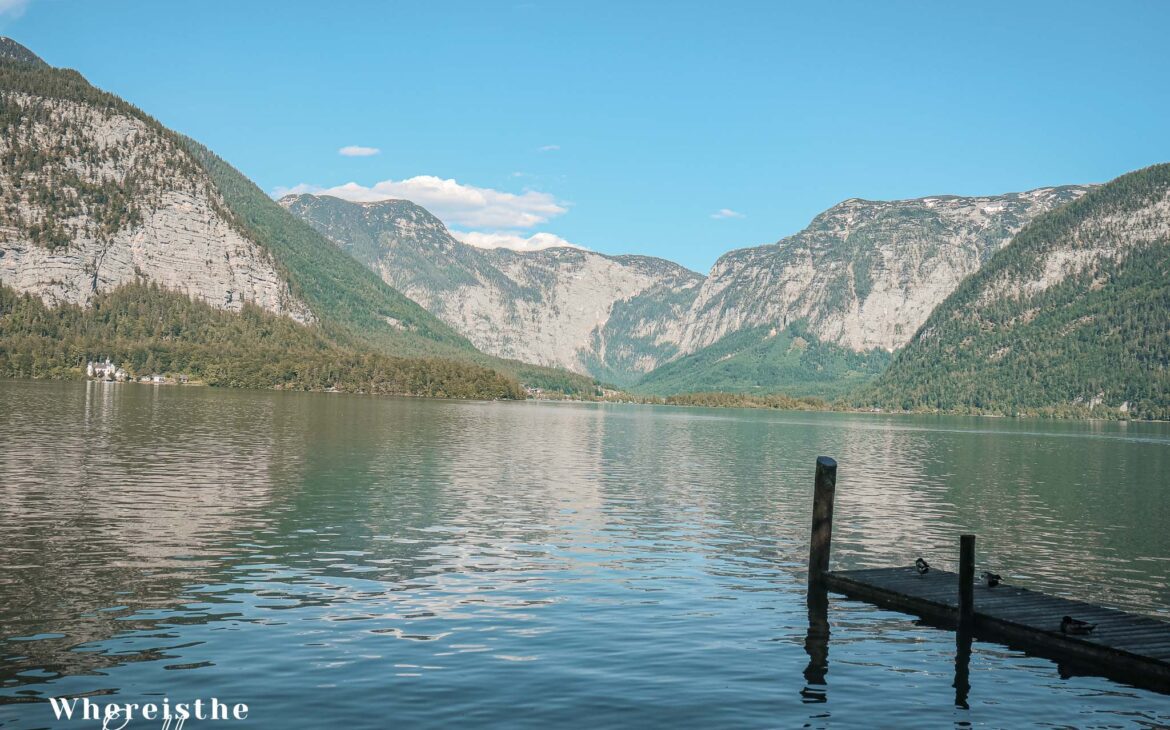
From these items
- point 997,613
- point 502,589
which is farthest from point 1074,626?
point 502,589

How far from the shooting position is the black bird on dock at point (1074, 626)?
88.9 ft

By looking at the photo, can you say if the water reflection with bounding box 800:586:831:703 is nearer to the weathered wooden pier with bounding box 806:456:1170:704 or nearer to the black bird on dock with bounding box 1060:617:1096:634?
the weathered wooden pier with bounding box 806:456:1170:704

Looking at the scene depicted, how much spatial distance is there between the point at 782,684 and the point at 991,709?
4.87 m

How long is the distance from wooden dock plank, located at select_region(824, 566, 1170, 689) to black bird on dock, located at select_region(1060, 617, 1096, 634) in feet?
0.59

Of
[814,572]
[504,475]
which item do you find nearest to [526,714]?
[814,572]

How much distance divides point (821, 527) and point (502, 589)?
467 inches

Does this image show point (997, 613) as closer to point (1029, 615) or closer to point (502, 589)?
point (1029, 615)

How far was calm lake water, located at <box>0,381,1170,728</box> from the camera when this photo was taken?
864 inches

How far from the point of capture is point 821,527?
35.6 meters

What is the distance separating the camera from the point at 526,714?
811 inches

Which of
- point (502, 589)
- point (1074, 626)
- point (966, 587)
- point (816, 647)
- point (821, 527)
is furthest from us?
point (821, 527)

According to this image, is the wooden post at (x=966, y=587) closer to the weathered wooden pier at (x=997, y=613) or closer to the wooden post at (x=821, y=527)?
the weathered wooden pier at (x=997, y=613)

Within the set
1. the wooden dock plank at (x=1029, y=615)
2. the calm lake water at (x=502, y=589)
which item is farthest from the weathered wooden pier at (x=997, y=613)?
the calm lake water at (x=502, y=589)

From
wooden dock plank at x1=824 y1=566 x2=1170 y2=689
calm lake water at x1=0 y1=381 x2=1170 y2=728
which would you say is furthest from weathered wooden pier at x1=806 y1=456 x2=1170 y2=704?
calm lake water at x1=0 y1=381 x2=1170 y2=728
